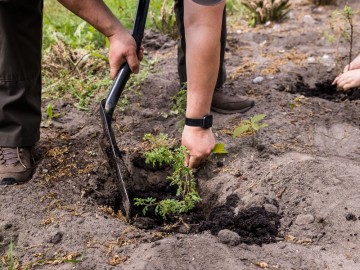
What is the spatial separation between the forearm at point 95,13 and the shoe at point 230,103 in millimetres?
Answer: 1045

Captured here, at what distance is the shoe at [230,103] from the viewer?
3.53m

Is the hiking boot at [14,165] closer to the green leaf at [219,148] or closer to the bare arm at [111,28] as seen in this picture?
the bare arm at [111,28]

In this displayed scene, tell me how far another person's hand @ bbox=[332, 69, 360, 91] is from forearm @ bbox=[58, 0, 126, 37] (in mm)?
1772

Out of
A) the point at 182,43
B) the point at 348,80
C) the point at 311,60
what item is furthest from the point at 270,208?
the point at 311,60

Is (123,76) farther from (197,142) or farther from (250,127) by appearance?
(250,127)

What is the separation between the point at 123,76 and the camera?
278cm

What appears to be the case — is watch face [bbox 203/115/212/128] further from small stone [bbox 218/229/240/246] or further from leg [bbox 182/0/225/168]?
small stone [bbox 218/229/240/246]

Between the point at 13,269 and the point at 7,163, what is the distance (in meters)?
0.79

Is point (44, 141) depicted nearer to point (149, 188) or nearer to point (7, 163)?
point (7, 163)

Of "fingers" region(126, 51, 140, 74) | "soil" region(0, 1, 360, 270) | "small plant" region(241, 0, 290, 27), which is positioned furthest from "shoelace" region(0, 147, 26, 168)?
"small plant" region(241, 0, 290, 27)

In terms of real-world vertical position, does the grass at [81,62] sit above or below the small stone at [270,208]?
above

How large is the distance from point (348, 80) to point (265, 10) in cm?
175

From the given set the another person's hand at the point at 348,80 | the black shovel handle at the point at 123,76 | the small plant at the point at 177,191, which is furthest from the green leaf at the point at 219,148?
the another person's hand at the point at 348,80

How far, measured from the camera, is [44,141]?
3.27 meters
